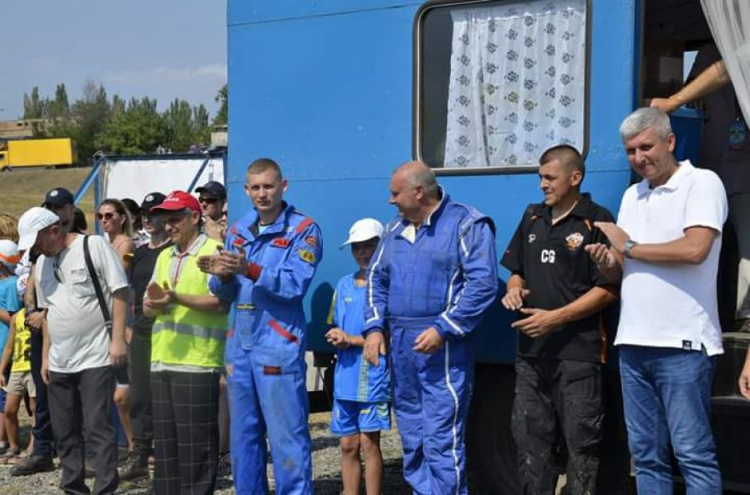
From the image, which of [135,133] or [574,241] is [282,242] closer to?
[574,241]

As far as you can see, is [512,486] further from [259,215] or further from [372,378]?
[259,215]

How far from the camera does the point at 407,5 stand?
5.75 meters

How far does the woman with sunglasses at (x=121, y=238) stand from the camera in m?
7.41

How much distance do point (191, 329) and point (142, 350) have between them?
150 cm

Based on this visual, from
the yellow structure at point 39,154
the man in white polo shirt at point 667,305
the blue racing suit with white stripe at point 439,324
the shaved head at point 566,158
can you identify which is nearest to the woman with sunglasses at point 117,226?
the blue racing suit with white stripe at point 439,324

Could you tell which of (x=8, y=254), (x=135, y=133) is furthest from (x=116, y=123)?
(x=8, y=254)

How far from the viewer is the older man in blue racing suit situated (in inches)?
217

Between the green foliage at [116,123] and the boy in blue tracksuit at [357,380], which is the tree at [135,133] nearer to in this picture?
the green foliage at [116,123]

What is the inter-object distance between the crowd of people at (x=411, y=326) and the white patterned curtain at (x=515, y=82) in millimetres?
352

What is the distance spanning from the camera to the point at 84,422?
633 centimetres

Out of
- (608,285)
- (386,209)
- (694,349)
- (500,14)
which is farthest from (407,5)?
(694,349)

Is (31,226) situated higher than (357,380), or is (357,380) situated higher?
(31,226)

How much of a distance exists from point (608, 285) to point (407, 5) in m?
1.91

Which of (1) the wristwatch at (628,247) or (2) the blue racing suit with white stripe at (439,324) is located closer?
(1) the wristwatch at (628,247)
